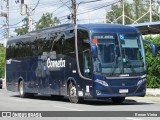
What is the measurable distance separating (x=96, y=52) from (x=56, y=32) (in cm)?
466

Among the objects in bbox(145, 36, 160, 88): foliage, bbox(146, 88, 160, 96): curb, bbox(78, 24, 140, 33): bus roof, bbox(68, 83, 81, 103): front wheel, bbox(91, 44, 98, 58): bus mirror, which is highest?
bbox(78, 24, 140, 33): bus roof

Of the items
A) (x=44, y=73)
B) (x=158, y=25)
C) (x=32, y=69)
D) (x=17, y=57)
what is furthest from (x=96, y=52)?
(x=158, y=25)

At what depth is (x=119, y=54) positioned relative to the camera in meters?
21.6

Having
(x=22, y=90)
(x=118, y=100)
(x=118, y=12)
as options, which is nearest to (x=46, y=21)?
(x=118, y=12)

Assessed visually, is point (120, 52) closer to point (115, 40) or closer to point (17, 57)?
point (115, 40)

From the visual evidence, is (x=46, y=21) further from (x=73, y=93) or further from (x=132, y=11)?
(x=73, y=93)

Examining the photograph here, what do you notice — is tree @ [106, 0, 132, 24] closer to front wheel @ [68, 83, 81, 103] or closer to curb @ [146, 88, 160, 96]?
curb @ [146, 88, 160, 96]

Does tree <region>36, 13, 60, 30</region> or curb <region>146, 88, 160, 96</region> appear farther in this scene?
tree <region>36, 13, 60, 30</region>

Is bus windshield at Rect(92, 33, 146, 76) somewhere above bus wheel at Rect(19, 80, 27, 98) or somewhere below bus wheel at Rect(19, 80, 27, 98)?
above

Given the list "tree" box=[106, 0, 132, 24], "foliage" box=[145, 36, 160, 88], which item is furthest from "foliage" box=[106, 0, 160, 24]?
"foliage" box=[145, 36, 160, 88]

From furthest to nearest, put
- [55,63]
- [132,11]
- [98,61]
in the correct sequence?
1. [132,11]
2. [55,63]
3. [98,61]

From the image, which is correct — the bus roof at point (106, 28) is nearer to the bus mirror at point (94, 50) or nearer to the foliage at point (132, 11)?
the bus mirror at point (94, 50)

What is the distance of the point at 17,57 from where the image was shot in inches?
1222

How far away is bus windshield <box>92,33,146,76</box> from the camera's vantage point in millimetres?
21359
